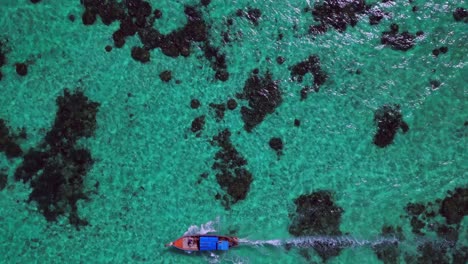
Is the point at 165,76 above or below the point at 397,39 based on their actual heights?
below

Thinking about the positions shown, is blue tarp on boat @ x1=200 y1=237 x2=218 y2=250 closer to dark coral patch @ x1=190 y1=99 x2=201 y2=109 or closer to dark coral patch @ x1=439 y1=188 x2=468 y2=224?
dark coral patch @ x1=190 y1=99 x2=201 y2=109

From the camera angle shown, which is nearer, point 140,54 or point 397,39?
point 140,54

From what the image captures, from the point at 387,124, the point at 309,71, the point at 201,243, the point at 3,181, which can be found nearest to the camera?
the point at 201,243

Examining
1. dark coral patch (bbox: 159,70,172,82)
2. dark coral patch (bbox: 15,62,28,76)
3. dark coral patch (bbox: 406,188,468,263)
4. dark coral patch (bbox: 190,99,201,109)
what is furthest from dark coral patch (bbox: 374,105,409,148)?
dark coral patch (bbox: 15,62,28,76)

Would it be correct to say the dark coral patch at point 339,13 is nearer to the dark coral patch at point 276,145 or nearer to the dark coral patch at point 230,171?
the dark coral patch at point 276,145

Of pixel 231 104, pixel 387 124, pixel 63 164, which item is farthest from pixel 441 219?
pixel 63 164

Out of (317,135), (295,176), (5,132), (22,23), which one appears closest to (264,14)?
(317,135)

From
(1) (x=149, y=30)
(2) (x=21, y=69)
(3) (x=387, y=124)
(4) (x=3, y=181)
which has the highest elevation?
(1) (x=149, y=30)

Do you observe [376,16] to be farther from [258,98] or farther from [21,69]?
[21,69]
